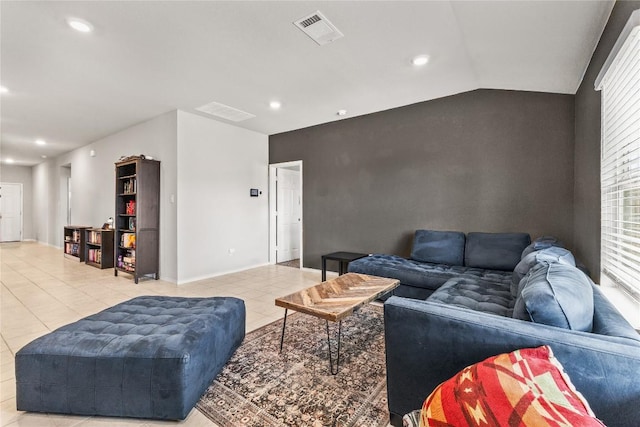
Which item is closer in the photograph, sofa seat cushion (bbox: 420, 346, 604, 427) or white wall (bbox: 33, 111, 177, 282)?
sofa seat cushion (bbox: 420, 346, 604, 427)

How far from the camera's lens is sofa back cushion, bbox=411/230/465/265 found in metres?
3.65

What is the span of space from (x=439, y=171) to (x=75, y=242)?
307 inches

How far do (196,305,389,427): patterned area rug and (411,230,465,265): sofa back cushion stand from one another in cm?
150

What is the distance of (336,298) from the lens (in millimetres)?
2264

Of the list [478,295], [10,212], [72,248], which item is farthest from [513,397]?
[10,212]

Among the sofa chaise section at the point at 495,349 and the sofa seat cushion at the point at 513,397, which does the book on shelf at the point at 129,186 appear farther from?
the sofa seat cushion at the point at 513,397

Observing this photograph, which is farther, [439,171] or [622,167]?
[439,171]

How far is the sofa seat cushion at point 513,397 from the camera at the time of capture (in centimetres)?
79

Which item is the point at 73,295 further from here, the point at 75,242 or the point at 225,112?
the point at 75,242

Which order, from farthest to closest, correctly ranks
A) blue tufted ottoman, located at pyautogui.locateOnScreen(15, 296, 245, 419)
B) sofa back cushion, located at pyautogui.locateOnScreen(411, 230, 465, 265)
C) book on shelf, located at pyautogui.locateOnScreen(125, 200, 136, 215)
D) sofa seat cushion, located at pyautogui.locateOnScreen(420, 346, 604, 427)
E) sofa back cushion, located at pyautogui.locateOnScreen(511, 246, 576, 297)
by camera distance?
book on shelf, located at pyautogui.locateOnScreen(125, 200, 136, 215)
sofa back cushion, located at pyautogui.locateOnScreen(411, 230, 465, 265)
sofa back cushion, located at pyautogui.locateOnScreen(511, 246, 576, 297)
blue tufted ottoman, located at pyautogui.locateOnScreen(15, 296, 245, 419)
sofa seat cushion, located at pyautogui.locateOnScreen(420, 346, 604, 427)

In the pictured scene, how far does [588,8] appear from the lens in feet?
6.24

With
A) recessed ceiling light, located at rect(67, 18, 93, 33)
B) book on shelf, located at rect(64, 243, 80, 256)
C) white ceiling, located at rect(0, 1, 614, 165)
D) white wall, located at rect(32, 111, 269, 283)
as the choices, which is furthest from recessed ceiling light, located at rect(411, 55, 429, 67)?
book on shelf, located at rect(64, 243, 80, 256)

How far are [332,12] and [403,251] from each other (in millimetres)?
3203

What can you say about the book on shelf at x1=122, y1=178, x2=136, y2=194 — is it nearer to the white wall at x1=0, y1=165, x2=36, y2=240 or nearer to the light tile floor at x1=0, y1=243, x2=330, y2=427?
the light tile floor at x1=0, y1=243, x2=330, y2=427
